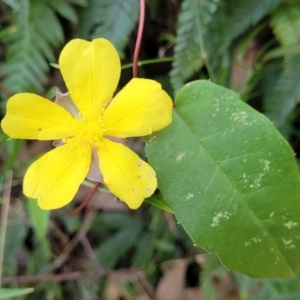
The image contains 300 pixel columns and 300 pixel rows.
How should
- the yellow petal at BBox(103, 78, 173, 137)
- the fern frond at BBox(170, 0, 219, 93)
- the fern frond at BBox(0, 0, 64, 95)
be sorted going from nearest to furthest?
the yellow petal at BBox(103, 78, 173, 137)
the fern frond at BBox(170, 0, 219, 93)
the fern frond at BBox(0, 0, 64, 95)

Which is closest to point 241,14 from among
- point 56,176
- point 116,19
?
point 116,19

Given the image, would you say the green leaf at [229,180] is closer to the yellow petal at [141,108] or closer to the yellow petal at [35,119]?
the yellow petal at [141,108]

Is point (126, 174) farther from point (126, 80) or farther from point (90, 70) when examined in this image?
point (126, 80)

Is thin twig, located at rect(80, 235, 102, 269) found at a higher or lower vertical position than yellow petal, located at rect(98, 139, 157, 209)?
lower

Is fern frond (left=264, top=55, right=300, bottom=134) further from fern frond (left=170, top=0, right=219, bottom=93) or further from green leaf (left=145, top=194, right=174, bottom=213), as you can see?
green leaf (left=145, top=194, right=174, bottom=213)

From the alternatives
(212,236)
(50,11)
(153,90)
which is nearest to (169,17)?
(50,11)

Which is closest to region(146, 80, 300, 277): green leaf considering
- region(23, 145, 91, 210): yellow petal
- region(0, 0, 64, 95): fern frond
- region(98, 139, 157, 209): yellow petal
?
region(98, 139, 157, 209): yellow petal
